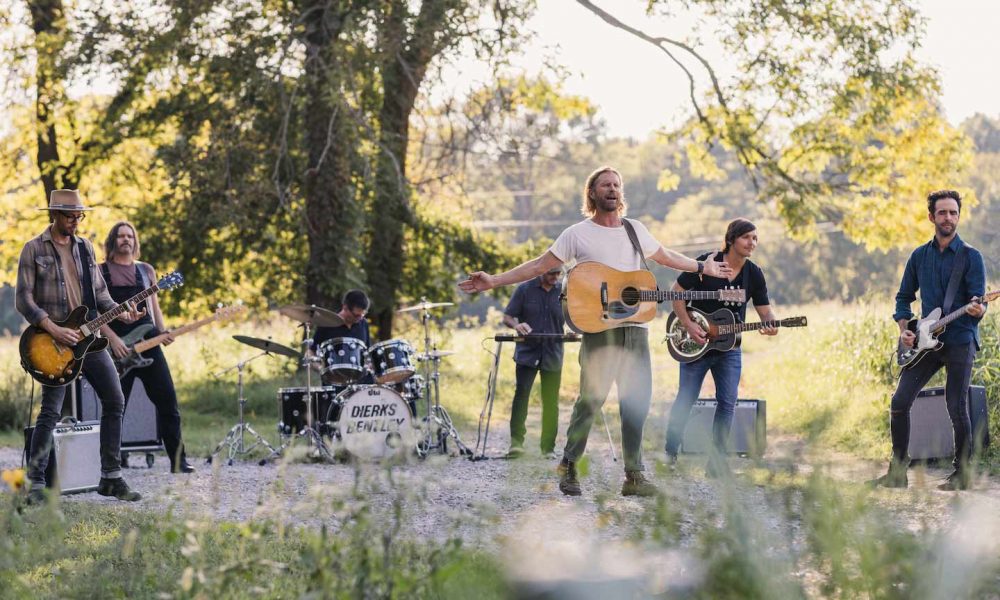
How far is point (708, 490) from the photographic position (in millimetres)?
8664

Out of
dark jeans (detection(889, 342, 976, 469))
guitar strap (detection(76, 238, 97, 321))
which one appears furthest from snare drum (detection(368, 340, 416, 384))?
dark jeans (detection(889, 342, 976, 469))

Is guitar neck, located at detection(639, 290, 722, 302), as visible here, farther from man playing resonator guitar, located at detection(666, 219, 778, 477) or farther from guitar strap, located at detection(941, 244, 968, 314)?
guitar strap, located at detection(941, 244, 968, 314)

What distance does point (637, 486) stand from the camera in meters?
8.30

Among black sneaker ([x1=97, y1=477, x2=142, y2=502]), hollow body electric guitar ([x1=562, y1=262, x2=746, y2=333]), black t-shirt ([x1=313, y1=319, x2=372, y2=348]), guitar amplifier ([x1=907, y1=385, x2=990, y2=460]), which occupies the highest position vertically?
hollow body electric guitar ([x1=562, y1=262, x2=746, y2=333])

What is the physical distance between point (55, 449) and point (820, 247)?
63.5 m

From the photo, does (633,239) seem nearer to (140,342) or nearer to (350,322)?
(140,342)

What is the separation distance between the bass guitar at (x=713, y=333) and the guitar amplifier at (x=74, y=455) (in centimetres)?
438

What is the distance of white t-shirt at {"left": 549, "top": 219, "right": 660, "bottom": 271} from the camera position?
8227mm

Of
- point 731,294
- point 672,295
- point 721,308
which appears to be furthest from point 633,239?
point 721,308

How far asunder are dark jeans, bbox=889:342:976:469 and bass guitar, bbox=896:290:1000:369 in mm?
68

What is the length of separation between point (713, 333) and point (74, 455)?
469cm

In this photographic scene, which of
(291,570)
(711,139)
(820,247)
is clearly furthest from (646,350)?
(820,247)

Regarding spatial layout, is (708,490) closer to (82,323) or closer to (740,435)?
(740,435)


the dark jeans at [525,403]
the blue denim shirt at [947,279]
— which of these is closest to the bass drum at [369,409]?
the dark jeans at [525,403]
